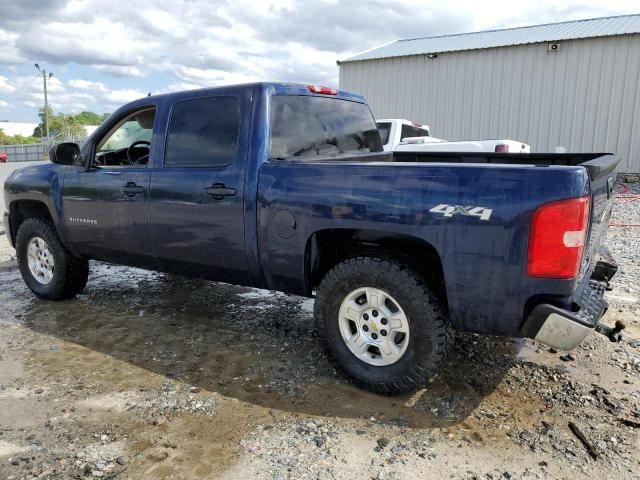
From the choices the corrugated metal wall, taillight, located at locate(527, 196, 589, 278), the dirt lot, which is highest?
the corrugated metal wall

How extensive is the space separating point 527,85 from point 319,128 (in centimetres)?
1326

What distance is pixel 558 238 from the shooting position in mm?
2518

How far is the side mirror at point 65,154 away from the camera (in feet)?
15.1

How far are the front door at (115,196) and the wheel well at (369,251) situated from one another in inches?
59.4

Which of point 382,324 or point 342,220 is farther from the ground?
point 342,220

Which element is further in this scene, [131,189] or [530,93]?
[530,93]

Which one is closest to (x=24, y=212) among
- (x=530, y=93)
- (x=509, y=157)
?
(x=509, y=157)

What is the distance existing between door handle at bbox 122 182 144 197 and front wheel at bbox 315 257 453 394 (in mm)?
1791

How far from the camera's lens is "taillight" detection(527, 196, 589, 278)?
2486 mm

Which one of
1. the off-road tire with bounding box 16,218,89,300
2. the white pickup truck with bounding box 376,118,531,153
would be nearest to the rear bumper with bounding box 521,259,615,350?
the off-road tire with bounding box 16,218,89,300

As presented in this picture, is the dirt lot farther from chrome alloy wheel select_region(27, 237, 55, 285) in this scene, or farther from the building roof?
the building roof

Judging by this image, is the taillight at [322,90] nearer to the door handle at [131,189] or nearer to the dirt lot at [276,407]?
the door handle at [131,189]

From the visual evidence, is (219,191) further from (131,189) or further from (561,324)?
(561,324)

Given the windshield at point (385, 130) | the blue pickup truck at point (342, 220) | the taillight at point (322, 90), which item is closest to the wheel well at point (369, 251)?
the blue pickup truck at point (342, 220)
